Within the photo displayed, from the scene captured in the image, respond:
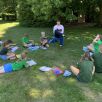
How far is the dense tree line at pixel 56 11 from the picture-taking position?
18.6 m

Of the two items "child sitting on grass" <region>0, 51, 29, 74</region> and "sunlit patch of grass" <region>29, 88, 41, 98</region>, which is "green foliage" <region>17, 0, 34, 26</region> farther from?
"sunlit patch of grass" <region>29, 88, 41, 98</region>

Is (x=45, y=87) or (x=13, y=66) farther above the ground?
(x=13, y=66)

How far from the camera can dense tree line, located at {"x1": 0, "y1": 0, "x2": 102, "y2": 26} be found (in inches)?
731

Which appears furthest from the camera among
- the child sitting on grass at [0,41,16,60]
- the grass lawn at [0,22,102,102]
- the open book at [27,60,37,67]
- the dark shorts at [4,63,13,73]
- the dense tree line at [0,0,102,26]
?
the dense tree line at [0,0,102,26]

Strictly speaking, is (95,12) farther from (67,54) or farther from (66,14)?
(67,54)

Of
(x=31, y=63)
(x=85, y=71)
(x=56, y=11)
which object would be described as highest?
(x=56, y=11)

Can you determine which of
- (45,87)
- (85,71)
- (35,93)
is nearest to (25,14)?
(85,71)

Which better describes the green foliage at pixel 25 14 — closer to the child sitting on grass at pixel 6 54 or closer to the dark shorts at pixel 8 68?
the child sitting on grass at pixel 6 54

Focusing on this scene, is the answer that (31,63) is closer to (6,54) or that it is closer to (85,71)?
(6,54)

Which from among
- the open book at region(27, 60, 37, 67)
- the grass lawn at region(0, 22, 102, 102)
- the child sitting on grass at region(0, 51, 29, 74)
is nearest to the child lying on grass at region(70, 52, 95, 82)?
the grass lawn at region(0, 22, 102, 102)

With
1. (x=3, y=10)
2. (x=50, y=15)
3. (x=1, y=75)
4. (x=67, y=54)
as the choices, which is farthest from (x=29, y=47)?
(x=3, y=10)

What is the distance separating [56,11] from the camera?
19.9 meters

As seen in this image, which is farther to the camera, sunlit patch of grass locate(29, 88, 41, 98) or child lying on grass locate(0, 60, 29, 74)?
child lying on grass locate(0, 60, 29, 74)

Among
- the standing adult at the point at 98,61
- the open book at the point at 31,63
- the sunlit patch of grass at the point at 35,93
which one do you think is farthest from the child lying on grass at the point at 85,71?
the open book at the point at 31,63
